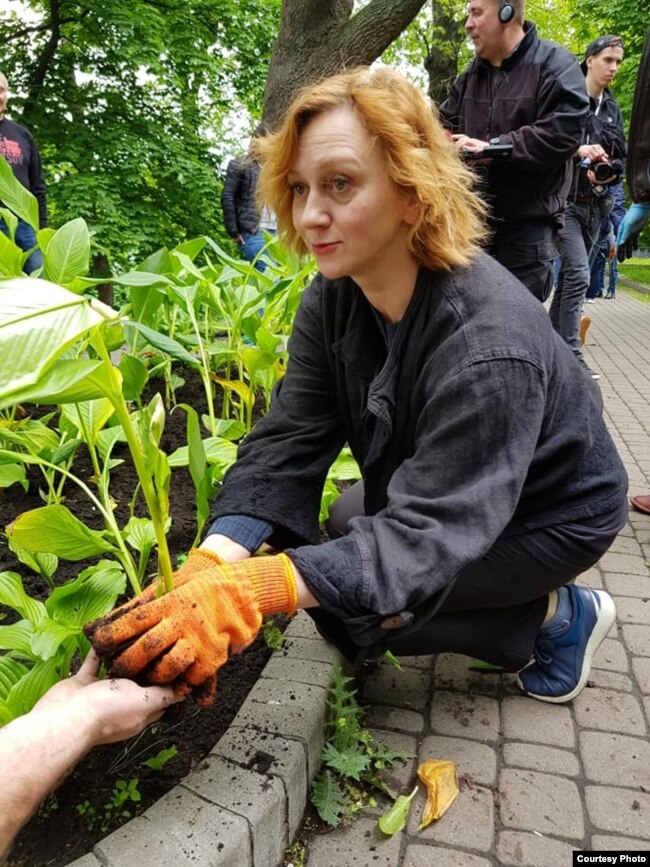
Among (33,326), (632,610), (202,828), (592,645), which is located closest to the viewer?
(33,326)

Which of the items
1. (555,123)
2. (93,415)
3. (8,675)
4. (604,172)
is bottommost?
(8,675)

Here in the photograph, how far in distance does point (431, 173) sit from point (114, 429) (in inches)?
46.2

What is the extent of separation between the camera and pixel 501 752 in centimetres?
168

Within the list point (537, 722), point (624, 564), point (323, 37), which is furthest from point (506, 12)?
point (323, 37)

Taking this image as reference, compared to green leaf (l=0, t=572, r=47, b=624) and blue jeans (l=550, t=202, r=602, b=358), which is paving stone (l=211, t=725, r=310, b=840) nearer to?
green leaf (l=0, t=572, r=47, b=624)

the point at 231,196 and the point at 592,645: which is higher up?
the point at 231,196

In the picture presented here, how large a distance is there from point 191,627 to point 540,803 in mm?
939

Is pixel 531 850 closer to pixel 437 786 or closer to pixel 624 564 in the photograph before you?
pixel 437 786

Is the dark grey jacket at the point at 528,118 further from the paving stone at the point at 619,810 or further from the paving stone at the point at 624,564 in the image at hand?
the paving stone at the point at 619,810

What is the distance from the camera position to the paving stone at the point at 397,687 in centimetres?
184

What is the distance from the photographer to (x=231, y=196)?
580 cm

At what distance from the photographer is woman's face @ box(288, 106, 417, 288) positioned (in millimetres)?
1346

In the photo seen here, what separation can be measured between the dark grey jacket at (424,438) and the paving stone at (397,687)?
1.65ft

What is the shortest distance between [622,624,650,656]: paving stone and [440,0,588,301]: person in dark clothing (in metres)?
1.72
